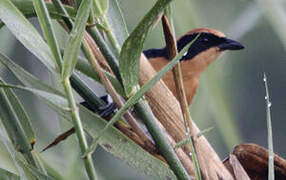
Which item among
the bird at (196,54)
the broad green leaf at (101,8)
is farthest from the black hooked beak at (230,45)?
the broad green leaf at (101,8)

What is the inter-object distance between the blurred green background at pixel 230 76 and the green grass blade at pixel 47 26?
0.70 meters

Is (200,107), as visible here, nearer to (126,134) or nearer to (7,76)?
(7,76)

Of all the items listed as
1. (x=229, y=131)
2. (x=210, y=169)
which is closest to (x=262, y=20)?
(x=229, y=131)

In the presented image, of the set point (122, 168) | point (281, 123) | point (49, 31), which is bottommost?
point (281, 123)

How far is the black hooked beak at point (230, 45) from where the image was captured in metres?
1.43

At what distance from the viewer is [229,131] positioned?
101cm

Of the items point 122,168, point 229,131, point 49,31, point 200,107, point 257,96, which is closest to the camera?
point 49,31

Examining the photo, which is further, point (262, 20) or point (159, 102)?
point (262, 20)

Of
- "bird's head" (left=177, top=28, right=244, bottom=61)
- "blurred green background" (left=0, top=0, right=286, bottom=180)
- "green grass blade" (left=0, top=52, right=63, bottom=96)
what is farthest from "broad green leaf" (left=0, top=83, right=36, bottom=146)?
"bird's head" (left=177, top=28, right=244, bottom=61)

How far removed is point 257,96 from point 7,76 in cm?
74

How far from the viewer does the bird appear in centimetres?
148

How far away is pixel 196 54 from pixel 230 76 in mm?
263

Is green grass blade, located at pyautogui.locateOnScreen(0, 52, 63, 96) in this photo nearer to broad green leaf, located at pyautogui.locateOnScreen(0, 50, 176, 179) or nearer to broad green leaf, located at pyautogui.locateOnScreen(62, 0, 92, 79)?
broad green leaf, located at pyautogui.locateOnScreen(0, 50, 176, 179)

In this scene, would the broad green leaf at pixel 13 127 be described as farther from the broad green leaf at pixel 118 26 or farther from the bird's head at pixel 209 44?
the bird's head at pixel 209 44
